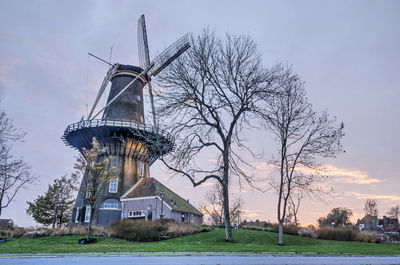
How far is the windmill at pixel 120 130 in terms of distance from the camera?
3594 cm

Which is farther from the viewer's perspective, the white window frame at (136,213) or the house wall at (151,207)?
the white window frame at (136,213)

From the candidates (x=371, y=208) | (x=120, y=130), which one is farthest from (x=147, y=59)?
(x=371, y=208)

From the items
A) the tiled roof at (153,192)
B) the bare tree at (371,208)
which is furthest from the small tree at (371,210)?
the tiled roof at (153,192)

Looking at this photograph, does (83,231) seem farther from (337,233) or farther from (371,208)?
(371,208)

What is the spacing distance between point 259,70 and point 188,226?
14825 millimetres

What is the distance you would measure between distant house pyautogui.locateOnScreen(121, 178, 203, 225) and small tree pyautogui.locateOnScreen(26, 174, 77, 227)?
16.9m

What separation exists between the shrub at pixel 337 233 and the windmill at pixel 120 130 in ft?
60.4

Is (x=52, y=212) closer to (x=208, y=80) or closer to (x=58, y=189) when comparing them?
(x=58, y=189)

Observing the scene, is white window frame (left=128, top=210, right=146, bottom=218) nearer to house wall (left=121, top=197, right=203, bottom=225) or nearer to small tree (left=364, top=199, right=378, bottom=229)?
house wall (left=121, top=197, right=203, bottom=225)

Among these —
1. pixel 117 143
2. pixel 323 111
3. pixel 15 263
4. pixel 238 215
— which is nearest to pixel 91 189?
pixel 117 143

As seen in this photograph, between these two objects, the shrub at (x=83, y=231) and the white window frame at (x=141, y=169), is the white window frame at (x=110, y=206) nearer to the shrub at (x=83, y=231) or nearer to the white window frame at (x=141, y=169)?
the white window frame at (x=141, y=169)

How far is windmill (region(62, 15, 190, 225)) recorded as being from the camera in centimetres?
3594

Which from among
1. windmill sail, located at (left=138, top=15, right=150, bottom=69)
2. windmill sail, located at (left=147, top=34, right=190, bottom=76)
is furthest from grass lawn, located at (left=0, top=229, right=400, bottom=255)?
windmill sail, located at (left=138, top=15, right=150, bottom=69)

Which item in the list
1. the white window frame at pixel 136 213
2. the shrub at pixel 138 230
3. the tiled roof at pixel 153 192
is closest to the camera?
the shrub at pixel 138 230
